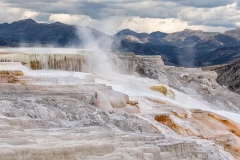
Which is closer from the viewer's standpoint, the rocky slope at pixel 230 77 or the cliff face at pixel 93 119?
the cliff face at pixel 93 119

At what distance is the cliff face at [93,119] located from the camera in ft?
40.1

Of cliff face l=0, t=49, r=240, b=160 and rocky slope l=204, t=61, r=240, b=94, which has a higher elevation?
cliff face l=0, t=49, r=240, b=160

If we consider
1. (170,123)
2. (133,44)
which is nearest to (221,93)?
(170,123)

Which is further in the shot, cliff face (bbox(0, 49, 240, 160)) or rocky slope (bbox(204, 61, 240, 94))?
rocky slope (bbox(204, 61, 240, 94))

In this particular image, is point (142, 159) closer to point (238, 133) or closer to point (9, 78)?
point (9, 78)

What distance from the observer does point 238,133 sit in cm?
2362

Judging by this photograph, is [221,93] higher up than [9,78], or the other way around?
[9,78]

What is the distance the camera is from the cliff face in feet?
40.1

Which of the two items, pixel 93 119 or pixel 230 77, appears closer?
pixel 93 119

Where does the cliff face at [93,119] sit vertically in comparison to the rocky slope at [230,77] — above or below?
above

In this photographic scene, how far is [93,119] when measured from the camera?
17000 millimetres

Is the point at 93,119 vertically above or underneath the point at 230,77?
above

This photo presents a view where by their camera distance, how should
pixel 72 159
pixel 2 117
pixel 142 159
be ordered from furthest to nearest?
pixel 2 117
pixel 142 159
pixel 72 159

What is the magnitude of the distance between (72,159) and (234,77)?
84018 millimetres
